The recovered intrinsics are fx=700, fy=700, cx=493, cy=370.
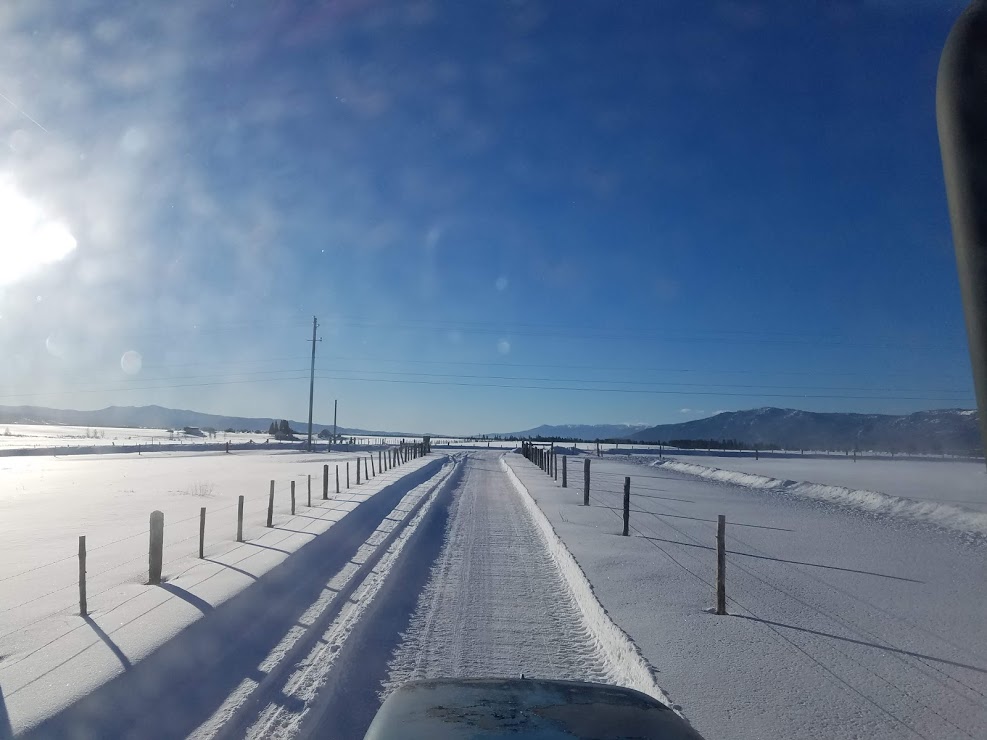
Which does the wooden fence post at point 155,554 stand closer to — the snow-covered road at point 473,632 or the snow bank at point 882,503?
the snow-covered road at point 473,632

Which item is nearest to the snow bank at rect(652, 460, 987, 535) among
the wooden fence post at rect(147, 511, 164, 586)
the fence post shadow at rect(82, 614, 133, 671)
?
the wooden fence post at rect(147, 511, 164, 586)

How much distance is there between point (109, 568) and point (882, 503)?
69.6ft

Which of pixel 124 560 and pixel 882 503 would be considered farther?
pixel 882 503

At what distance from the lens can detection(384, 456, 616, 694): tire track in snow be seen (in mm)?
6383

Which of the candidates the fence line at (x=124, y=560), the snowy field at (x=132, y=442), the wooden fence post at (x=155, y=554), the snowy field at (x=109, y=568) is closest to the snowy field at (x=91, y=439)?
the snowy field at (x=132, y=442)

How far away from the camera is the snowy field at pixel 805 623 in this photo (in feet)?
16.8

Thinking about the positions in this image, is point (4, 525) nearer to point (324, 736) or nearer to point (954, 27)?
point (324, 736)

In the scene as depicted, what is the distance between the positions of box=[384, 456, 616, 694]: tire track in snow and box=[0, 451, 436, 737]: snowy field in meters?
2.35

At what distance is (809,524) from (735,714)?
1366 centimetres

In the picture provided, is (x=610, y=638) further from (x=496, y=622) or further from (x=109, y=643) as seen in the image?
(x=109, y=643)

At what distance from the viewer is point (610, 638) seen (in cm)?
699

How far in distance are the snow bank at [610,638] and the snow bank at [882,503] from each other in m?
11.2

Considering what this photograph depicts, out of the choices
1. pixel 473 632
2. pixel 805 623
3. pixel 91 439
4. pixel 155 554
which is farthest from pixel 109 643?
pixel 91 439

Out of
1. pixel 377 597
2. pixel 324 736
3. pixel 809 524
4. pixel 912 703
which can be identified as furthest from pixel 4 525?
pixel 809 524
